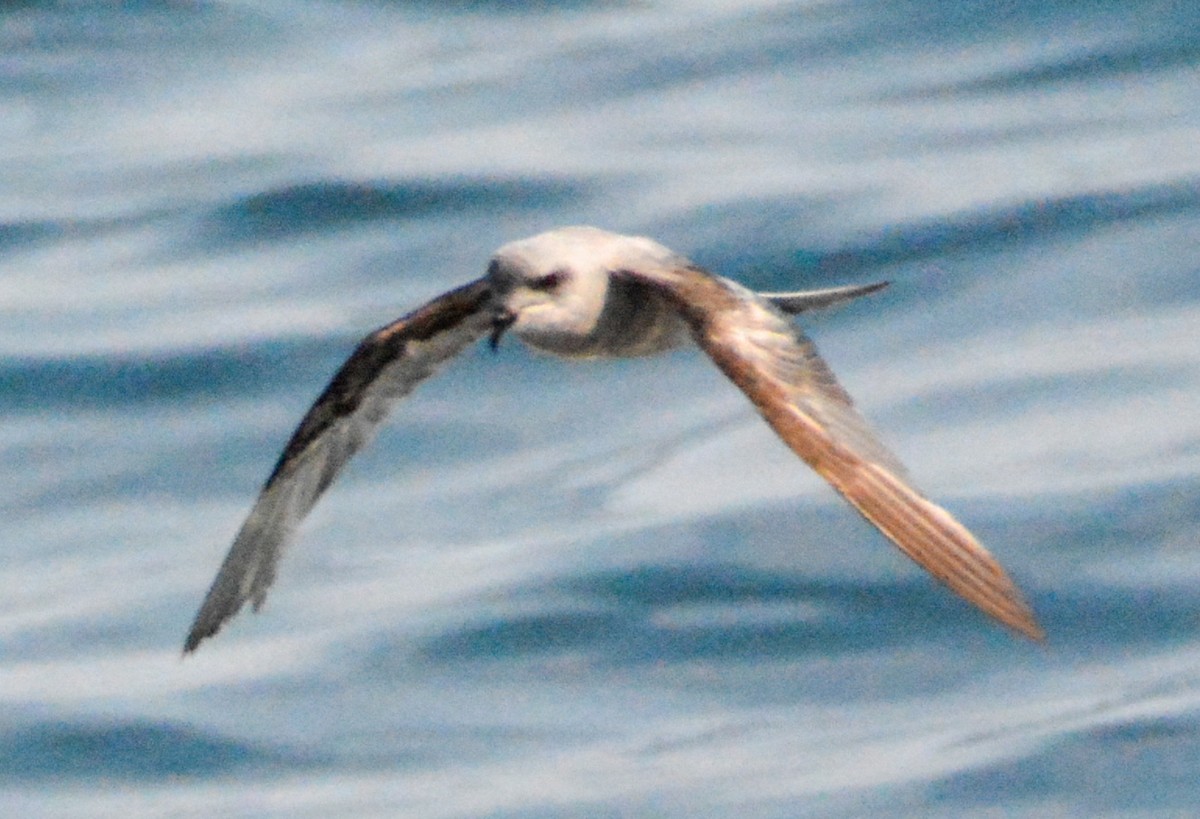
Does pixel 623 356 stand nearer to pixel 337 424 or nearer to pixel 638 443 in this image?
pixel 337 424

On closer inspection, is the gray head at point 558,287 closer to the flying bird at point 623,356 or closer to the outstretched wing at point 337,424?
the flying bird at point 623,356

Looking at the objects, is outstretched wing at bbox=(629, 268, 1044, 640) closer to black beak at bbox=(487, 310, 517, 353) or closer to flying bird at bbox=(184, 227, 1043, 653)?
flying bird at bbox=(184, 227, 1043, 653)

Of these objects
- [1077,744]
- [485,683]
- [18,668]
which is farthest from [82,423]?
[1077,744]

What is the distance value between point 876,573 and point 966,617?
0.50 meters

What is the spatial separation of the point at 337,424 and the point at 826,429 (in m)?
2.76

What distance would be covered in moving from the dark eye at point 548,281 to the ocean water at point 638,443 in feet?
14.1

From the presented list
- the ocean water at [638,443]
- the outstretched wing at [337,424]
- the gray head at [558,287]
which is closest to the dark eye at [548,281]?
the gray head at [558,287]

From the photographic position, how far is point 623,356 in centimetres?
927

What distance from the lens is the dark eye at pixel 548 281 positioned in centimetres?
872

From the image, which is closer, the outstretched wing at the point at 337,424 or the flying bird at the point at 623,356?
the flying bird at the point at 623,356

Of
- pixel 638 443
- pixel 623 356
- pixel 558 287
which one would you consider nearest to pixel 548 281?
pixel 558 287

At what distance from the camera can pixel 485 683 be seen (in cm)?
1340

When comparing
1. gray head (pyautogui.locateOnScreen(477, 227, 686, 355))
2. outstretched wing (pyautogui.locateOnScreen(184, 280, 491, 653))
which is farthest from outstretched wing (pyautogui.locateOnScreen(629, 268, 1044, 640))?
outstretched wing (pyautogui.locateOnScreen(184, 280, 491, 653))

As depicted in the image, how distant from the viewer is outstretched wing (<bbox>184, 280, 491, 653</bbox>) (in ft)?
31.6
